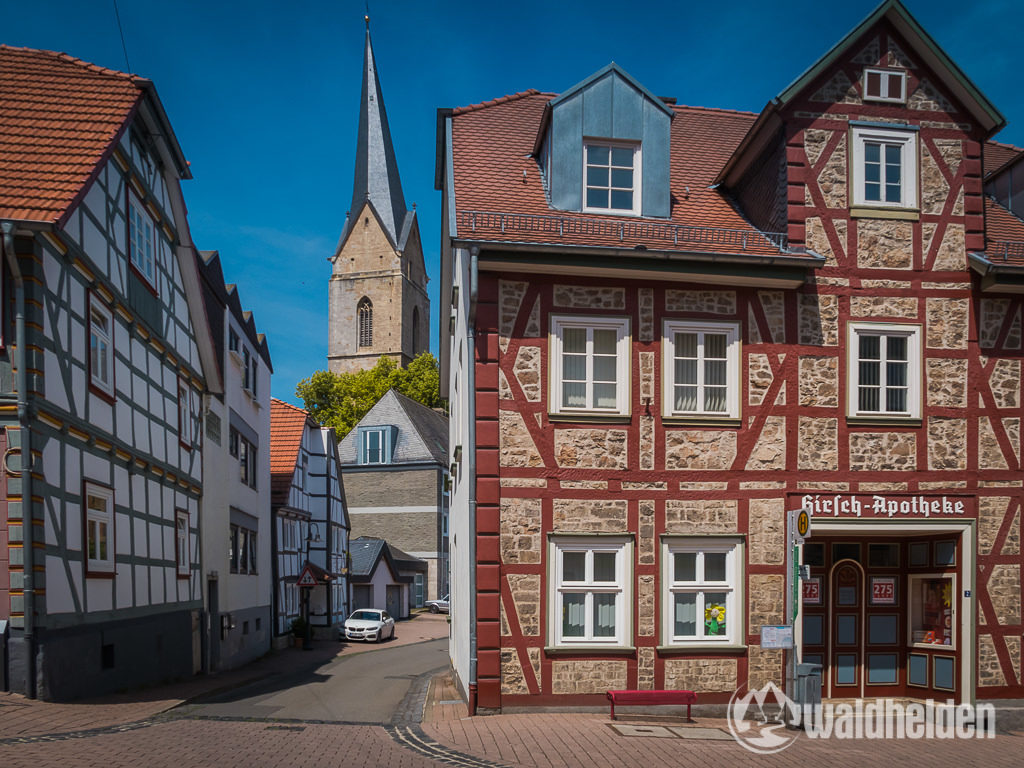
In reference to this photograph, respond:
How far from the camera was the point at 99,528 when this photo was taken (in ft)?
49.9

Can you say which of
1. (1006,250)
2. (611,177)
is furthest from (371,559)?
(1006,250)

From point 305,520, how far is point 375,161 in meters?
65.4

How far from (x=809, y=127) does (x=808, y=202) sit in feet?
3.78

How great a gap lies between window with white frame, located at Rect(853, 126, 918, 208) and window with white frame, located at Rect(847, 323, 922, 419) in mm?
1958

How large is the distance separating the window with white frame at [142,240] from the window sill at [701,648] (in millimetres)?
10691

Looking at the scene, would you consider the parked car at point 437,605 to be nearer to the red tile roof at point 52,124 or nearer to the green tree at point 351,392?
the green tree at point 351,392

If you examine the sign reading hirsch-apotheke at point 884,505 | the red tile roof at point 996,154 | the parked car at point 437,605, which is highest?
the red tile roof at point 996,154

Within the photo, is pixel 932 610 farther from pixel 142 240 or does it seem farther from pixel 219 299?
pixel 219 299

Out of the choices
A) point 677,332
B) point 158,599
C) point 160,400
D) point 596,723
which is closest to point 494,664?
point 596,723

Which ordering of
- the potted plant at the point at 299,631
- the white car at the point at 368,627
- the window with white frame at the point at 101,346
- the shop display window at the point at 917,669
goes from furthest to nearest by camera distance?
the white car at the point at 368,627, the potted plant at the point at 299,631, the shop display window at the point at 917,669, the window with white frame at the point at 101,346

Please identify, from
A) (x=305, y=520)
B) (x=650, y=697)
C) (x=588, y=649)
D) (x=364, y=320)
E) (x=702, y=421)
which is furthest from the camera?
(x=364, y=320)

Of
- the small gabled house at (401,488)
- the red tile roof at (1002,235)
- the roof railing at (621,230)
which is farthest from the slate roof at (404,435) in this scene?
the roof railing at (621,230)

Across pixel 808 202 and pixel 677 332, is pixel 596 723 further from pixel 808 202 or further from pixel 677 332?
pixel 808 202

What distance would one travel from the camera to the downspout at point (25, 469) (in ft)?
41.1
